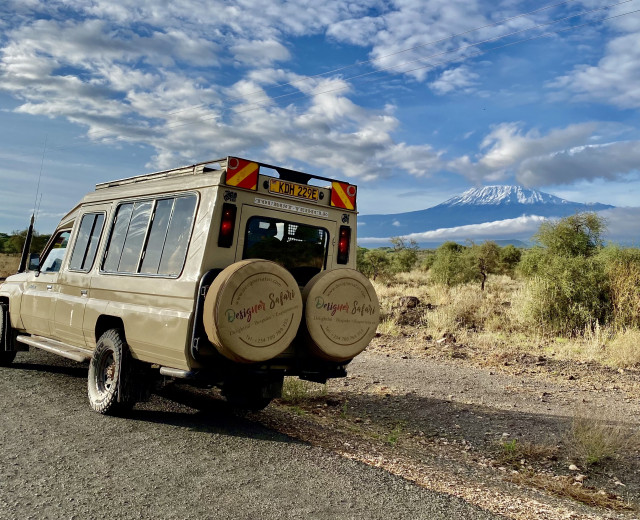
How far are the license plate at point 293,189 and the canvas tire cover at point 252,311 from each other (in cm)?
105

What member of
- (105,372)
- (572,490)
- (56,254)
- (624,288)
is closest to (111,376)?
(105,372)

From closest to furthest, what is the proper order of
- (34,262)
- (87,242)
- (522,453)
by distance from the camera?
(522,453), (87,242), (34,262)

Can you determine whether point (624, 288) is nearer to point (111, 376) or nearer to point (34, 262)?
point (111, 376)

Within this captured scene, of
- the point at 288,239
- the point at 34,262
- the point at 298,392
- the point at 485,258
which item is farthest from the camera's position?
the point at 485,258

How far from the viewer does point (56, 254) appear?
26.6ft

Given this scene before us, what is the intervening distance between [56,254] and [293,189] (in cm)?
412

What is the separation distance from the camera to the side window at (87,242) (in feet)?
23.5

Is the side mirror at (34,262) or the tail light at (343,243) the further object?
the side mirror at (34,262)

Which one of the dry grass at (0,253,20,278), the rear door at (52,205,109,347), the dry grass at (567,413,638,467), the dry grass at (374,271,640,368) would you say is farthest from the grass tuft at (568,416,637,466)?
the dry grass at (0,253,20,278)

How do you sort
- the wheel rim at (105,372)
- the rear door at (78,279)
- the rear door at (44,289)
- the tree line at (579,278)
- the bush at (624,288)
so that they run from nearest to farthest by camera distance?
1. the wheel rim at (105,372)
2. the rear door at (78,279)
3. the rear door at (44,289)
4. the bush at (624,288)
5. the tree line at (579,278)

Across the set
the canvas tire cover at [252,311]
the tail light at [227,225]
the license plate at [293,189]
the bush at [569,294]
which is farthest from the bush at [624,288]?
the tail light at [227,225]

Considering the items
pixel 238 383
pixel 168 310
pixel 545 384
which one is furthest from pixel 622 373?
pixel 168 310

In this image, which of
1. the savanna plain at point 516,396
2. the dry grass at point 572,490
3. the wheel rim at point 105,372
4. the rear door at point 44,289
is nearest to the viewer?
the dry grass at point 572,490

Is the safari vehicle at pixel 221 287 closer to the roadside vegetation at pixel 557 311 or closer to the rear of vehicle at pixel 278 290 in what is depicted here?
the rear of vehicle at pixel 278 290
